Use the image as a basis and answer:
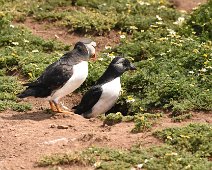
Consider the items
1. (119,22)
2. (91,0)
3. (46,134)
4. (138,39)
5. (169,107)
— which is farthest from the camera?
(91,0)

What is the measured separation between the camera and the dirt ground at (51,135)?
7.61m

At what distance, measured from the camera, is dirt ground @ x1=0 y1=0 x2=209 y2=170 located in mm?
7613

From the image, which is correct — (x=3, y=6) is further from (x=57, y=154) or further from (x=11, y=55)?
(x=57, y=154)

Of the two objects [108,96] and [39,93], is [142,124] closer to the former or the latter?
[108,96]

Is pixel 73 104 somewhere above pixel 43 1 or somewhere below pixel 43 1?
below

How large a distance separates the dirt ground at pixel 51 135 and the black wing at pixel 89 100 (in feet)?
1.64

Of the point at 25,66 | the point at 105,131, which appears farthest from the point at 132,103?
the point at 25,66

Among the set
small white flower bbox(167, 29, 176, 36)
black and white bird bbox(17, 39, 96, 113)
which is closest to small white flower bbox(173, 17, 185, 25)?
small white flower bbox(167, 29, 176, 36)

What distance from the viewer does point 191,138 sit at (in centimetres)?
758

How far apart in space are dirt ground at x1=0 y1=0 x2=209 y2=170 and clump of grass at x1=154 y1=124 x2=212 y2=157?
0.56 ft

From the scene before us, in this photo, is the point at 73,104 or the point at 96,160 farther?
the point at 73,104

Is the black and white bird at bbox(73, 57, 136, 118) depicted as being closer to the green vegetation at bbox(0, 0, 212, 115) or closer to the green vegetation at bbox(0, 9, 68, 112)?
the green vegetation at bbox(0, 0, 212, 115)

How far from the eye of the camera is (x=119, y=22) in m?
13.6

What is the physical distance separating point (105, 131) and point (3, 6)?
6.81 metres
